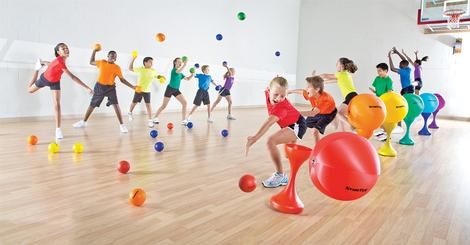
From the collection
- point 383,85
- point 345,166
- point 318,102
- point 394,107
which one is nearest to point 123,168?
point 345,166

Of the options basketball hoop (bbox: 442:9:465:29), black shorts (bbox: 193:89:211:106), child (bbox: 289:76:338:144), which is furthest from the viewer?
basketball hoop (bbox: 442:9:465:29)

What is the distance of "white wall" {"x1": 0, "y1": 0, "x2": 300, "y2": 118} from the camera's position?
6789 millimetres

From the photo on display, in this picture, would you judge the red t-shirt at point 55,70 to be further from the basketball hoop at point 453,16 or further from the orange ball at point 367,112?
the basketball hoop at point 453,16

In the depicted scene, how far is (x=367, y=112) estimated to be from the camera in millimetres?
4445

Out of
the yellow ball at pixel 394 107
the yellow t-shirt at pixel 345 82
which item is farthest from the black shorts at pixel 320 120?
the yellow t-shirt at pixel 345 82

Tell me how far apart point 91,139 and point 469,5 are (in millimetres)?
11268

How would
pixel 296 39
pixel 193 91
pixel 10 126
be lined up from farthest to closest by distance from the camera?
pixel 296 39 → pixel 193 91 → pixel 10 126

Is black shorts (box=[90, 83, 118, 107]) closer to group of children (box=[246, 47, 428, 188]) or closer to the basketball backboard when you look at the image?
group of children (box=[246, 47, 428, 188])

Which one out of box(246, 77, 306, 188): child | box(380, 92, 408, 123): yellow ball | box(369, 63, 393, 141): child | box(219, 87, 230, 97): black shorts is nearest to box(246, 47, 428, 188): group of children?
box(246, 77, 306, 188): child

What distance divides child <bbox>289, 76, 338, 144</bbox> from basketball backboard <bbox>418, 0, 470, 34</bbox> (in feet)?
29.1

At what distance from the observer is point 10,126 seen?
638cm

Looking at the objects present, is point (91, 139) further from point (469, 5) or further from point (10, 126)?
point (469, 5)

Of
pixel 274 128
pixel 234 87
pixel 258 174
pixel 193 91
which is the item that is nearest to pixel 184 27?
pixel 193 91

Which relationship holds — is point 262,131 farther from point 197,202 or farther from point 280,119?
point 197,202
